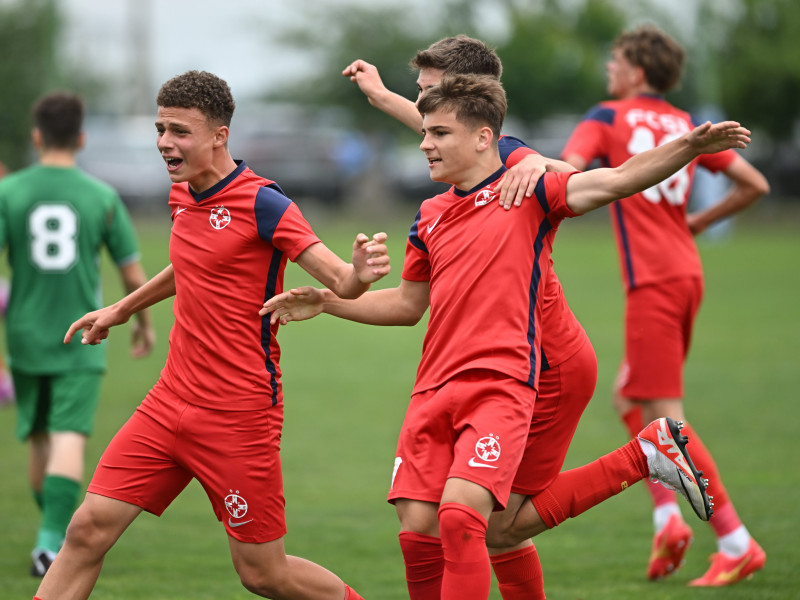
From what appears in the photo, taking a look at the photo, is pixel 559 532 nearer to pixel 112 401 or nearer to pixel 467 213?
pixel 467 213

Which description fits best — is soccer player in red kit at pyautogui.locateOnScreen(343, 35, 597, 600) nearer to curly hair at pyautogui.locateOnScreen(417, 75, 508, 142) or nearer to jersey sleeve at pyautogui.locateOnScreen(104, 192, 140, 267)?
curly hair at pyautogui.locateOnScreen(417, 75, 508, 142)

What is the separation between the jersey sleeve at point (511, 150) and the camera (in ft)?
15.6

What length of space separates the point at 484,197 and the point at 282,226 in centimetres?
81

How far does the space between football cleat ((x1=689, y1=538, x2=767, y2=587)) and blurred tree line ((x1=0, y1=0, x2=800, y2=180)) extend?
2830 centimetres

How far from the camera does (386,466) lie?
29.3 feet

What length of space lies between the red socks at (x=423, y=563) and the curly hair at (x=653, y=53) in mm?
3263

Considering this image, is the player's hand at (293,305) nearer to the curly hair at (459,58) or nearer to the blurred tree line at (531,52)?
the curly hair at (459,58)

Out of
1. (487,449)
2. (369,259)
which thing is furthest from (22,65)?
(487,449)

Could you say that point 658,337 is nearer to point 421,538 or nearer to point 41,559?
point 421,538

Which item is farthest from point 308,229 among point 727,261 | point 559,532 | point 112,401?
point 727,261

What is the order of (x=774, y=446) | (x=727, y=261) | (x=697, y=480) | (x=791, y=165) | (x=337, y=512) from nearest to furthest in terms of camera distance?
(x=697, y=480), (x=337, y=512), (x=774, y=446), (x=727, y=261), (x=791, y=165)

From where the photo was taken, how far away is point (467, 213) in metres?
4.39

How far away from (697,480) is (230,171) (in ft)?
7.72

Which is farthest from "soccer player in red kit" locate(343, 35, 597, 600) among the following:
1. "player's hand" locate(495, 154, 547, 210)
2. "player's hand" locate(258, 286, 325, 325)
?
"player's hand" locate(258, 286, 325, 325)
